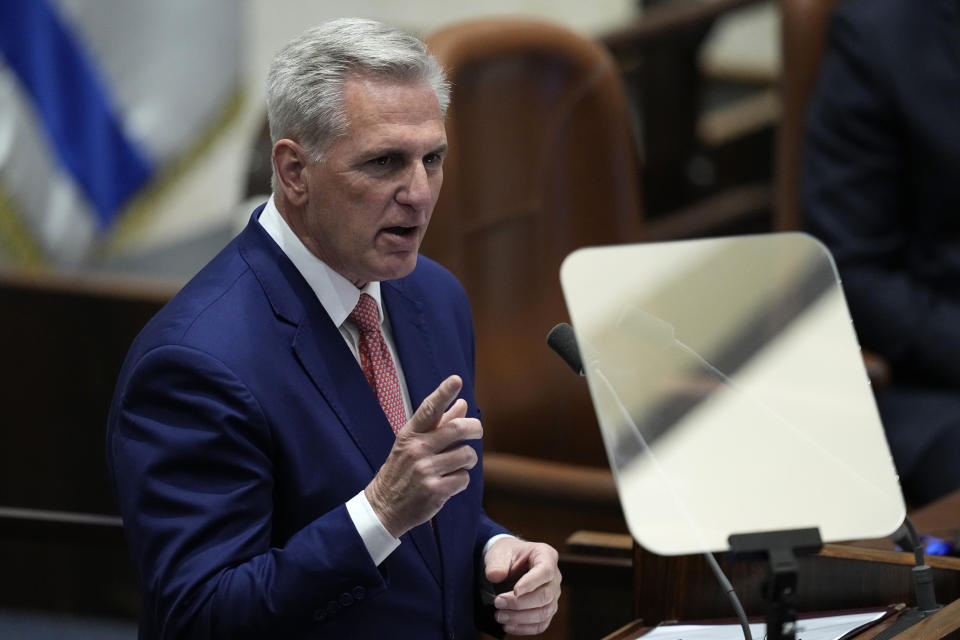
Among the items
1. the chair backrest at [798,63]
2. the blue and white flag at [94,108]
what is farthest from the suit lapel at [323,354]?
the blue and white flag at [94,108]

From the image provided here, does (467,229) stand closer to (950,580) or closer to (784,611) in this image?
(950,580)

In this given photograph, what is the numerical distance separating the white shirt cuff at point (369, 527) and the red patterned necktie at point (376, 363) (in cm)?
18

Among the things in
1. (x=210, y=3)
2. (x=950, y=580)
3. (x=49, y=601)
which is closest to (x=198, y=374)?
(x=950, y=580)

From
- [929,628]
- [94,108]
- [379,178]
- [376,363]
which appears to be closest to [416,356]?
[376,363]

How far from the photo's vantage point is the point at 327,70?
1.34m

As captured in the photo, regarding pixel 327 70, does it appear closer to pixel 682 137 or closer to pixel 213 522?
pixel 213 522

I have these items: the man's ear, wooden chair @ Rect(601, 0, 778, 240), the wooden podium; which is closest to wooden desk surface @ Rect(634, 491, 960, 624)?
the wooden podium

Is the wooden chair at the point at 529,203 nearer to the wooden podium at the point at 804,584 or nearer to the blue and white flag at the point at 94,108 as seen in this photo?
the wooden podium at the point at 804,584

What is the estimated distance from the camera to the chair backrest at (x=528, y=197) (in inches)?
98.1

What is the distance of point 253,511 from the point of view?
1.33 metres

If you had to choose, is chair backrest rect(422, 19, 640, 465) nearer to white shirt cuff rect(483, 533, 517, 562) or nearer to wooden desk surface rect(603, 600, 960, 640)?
white shirt cuff rect(483, 533, 517, 562)

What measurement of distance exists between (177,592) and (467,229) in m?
1.28

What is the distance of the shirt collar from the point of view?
57.4 inches

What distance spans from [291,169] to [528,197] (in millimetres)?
1255
